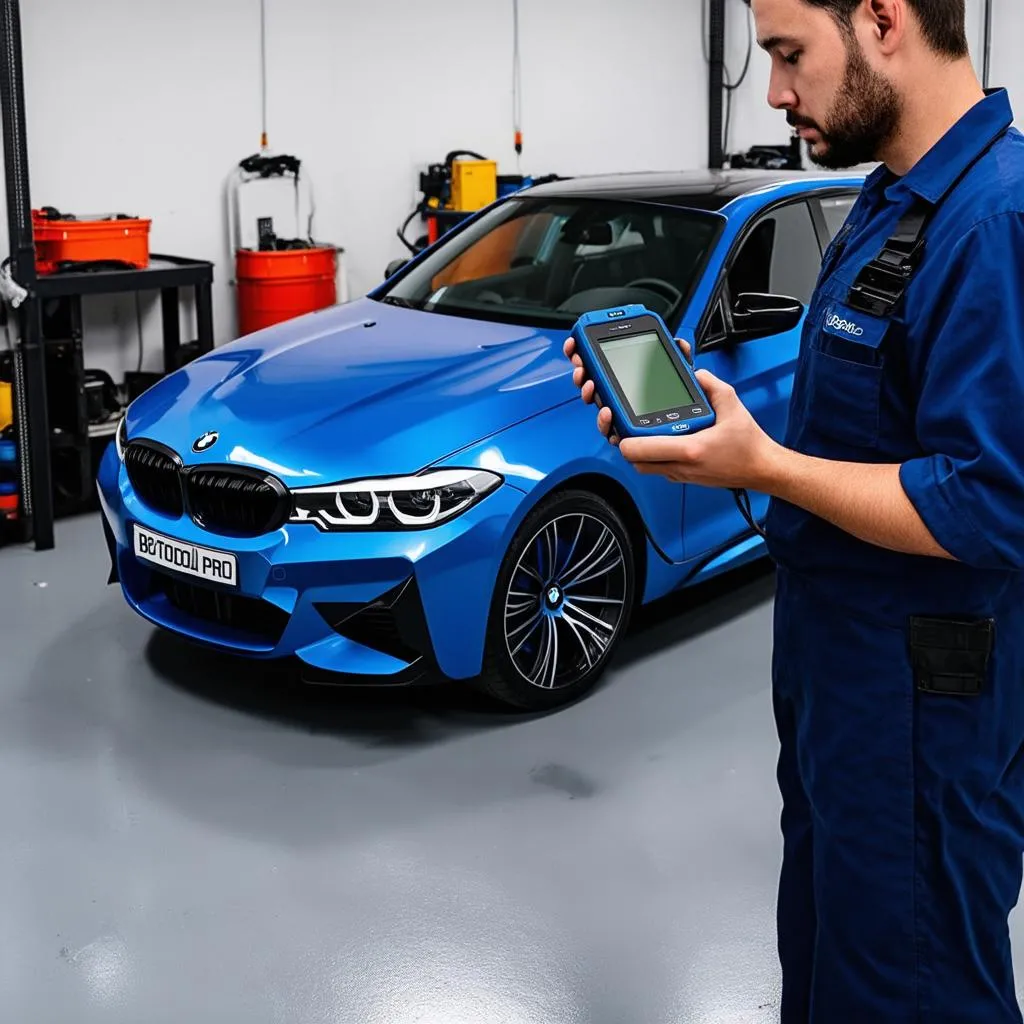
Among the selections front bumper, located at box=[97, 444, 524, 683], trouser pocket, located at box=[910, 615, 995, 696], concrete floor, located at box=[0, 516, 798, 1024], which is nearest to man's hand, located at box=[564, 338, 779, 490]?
trouser pocket, located at box=[910, 615, 995, 696]

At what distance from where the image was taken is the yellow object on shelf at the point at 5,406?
5293 millimetres

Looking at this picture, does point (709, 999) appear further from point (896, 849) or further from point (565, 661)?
point (565, 661)

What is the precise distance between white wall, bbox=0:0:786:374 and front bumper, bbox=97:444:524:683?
10.1 ft

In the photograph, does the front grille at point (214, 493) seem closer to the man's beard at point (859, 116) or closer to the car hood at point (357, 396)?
the car hood at point (357, 396)

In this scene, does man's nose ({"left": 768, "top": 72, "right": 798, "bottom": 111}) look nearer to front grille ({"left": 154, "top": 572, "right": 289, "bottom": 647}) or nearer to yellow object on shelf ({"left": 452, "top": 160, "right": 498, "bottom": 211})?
front grille ({"left": 154, "top": 572, "right": 289, "bottom": 647})

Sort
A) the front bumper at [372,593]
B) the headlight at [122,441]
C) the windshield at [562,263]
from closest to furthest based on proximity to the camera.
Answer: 1. the front bumper at [372,593]
2. the headlight at [122,441]
3. the windshield at [562,263]

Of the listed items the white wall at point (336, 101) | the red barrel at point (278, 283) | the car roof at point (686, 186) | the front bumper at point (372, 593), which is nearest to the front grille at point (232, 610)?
the front bumper at point (372, 593)

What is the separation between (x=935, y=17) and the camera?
1.45 m

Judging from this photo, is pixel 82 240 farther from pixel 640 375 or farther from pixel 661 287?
pixel 640 375

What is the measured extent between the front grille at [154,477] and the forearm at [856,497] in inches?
93.7

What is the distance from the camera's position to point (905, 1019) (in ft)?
5.40

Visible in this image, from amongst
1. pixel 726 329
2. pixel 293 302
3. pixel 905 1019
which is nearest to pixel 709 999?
pixel 905 1019

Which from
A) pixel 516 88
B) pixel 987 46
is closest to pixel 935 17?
pixel 516 88

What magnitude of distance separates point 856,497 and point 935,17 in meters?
0.49
